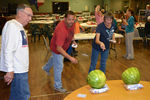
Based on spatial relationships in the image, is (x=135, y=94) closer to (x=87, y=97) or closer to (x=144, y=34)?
(x=87, y=97)

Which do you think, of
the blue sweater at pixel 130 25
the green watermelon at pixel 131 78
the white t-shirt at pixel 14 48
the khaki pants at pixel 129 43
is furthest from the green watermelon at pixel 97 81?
the khaki pants at pixel 129 43

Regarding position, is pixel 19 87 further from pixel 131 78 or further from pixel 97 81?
pixel 131 78

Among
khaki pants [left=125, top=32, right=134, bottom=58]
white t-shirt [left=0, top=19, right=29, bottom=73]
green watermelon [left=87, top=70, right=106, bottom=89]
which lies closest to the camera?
green watermelon [left=87, top=70, right=106, bottom=89]

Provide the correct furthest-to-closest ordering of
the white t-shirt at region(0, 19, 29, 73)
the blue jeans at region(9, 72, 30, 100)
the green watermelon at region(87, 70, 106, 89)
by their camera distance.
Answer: the blue jeans at region(9, 72, 30, 100) → the white t-shirt at region(0, 19, 29, 73) → the green watermelon at region(87, 70, 106, 89)

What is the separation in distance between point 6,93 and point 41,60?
236 cm

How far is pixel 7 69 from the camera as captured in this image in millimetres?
1806

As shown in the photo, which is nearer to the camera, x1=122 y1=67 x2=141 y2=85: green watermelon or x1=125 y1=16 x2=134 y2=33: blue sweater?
x1=122 y1=67 x2=141 y2=85: green watermelon

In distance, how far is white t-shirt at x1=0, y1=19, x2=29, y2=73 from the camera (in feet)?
5.90

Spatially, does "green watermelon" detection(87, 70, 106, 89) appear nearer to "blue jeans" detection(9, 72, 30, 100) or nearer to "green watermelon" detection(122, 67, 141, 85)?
"green watermelon" detection(122, 67, 141, 85)

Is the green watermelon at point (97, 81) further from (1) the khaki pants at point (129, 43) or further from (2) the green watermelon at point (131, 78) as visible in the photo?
(1) the khaki pants at point (129, 43)

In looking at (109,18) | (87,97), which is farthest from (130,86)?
(109,18)

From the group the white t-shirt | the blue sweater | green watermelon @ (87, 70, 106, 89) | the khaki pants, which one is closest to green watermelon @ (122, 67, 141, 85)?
green watermelon @ (87, 70, 106, 89)

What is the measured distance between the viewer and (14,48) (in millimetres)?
1843

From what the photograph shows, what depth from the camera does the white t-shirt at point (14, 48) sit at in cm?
180
